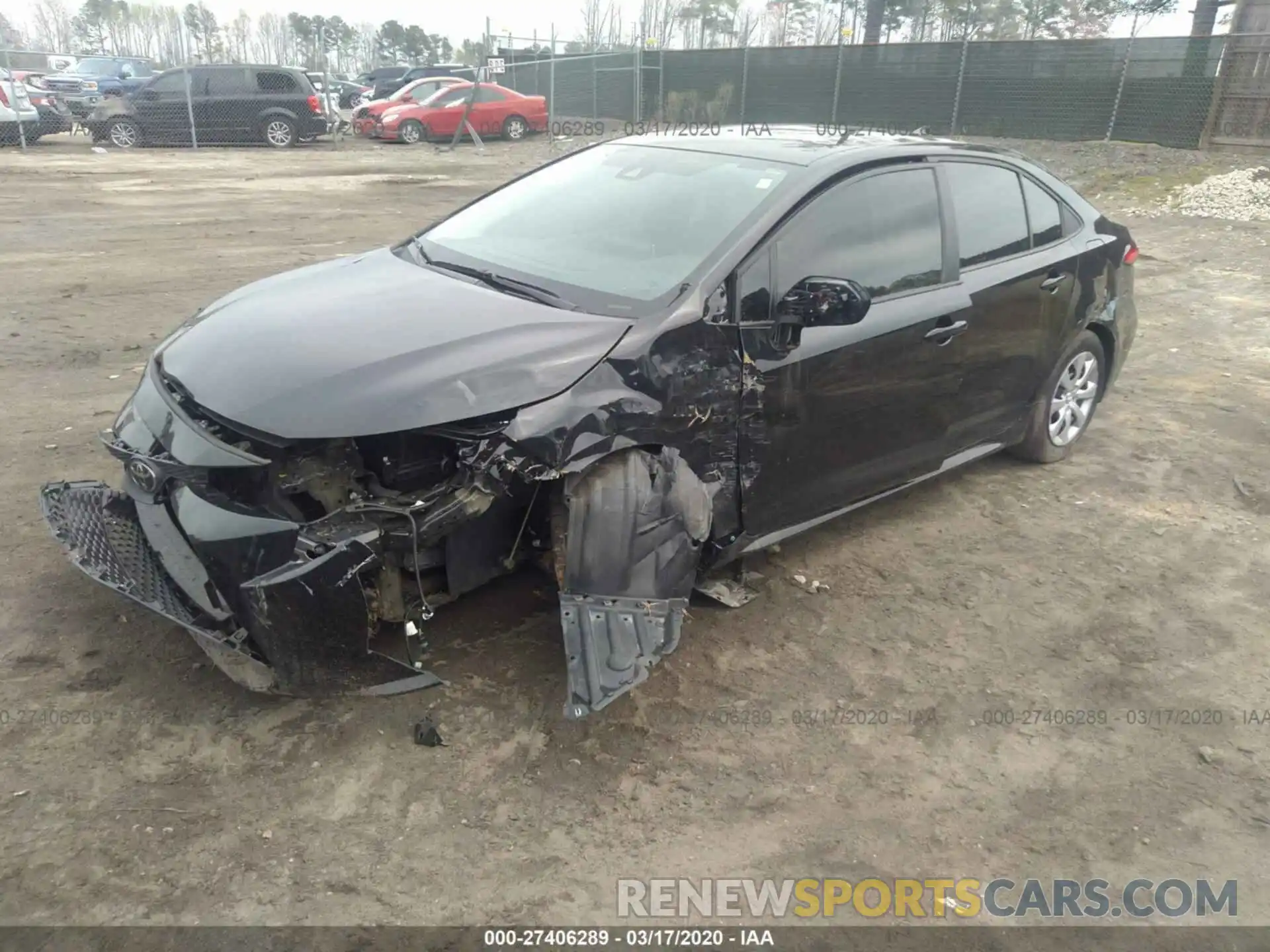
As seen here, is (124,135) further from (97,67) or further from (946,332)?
(946,332)

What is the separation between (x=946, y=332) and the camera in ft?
12.7

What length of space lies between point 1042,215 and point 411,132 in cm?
2080

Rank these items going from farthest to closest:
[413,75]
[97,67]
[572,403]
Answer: [413,75] < [97,67] < [572,403]

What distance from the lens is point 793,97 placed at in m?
23.2

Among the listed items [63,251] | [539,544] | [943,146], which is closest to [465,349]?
[539,544]

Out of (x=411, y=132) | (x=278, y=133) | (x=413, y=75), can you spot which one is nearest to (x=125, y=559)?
(x=278, y=133)

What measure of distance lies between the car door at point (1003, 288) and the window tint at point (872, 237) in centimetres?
20

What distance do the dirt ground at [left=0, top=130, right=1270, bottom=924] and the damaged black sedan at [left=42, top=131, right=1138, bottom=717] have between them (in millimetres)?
296

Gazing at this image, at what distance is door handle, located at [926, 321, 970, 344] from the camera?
3805 mm

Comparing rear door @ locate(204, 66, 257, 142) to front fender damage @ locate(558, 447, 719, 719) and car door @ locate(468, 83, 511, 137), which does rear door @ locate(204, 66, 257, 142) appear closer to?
car door @ locate(468, 83, 511, 137)

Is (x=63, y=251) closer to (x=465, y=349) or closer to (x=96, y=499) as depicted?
(x=96, y=499)

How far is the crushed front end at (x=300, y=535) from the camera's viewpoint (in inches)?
103

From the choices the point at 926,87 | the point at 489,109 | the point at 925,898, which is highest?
the point at 926,87

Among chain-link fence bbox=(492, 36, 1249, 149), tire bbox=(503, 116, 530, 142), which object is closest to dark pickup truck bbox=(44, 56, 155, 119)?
tire bbox=(503, 116, 530, 142)
